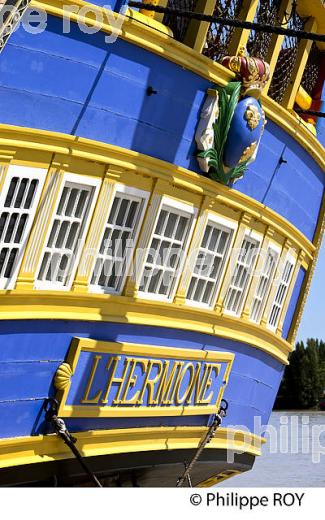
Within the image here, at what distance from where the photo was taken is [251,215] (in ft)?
35.3

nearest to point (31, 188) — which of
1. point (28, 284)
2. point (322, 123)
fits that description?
point (28, 284)

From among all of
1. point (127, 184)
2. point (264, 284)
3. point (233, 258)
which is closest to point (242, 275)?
point (233, 258)

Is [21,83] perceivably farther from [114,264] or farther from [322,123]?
[322,123]

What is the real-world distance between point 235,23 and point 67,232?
72.6 inches

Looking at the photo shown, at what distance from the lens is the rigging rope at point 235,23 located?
780 cm

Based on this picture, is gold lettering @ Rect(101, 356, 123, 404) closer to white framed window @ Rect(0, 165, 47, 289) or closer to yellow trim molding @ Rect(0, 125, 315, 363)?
yellow trim molding @ Rect(0, 125, 315, 363)

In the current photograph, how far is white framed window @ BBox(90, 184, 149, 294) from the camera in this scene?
8938 mm

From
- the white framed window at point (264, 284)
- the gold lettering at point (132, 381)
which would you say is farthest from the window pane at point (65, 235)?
the white framed window at point (264, 284)

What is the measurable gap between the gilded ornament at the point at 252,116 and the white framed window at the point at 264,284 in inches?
71.9

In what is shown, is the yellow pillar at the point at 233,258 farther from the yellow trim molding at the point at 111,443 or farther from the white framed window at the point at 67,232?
the white framed window at the point at 67,232

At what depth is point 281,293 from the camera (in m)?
12.5

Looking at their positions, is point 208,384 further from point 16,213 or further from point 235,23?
point 235,23

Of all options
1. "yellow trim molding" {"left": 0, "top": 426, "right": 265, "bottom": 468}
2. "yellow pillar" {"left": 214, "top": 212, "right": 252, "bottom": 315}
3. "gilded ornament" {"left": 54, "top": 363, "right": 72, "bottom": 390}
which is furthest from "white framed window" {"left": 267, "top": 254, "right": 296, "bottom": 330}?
"gilded ornament" {"left": 54, "top": 363, "right": 72, "bottom": 390}

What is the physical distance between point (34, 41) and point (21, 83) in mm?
295
